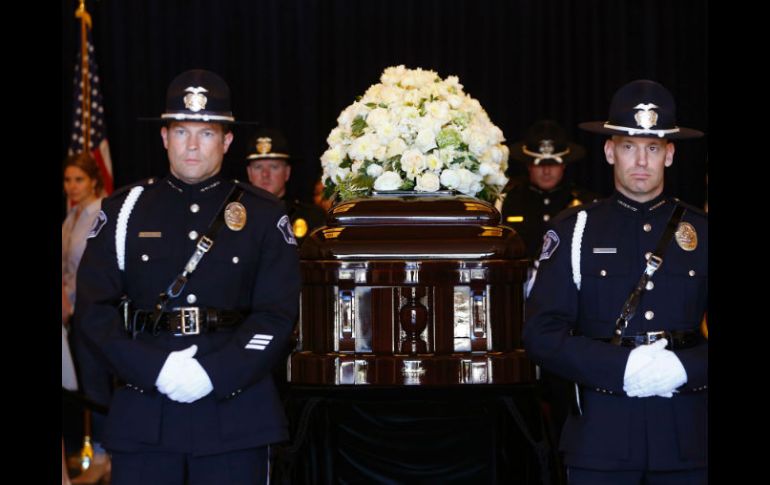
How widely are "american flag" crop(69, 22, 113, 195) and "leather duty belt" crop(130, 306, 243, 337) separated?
12.3ft

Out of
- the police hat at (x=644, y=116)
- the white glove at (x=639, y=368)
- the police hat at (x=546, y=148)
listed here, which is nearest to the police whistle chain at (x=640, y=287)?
the white glove at (x=639, y=368)

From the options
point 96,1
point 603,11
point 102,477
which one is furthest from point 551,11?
point 102,477

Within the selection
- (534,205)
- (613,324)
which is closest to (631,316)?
(613,324)

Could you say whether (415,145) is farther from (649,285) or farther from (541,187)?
(541,187)

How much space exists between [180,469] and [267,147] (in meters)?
2.84

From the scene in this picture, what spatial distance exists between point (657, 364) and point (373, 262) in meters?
0.97

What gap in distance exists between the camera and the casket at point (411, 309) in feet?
10.3

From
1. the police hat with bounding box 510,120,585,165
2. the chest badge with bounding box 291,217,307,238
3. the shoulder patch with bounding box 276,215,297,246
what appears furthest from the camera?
the police hat with bounding box 510,120,585,165

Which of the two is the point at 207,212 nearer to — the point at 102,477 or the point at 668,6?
the point at 102,477

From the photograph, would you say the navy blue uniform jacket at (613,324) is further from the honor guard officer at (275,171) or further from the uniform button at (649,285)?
the honor guard officer at (275,171)

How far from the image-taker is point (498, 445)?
10.7ft

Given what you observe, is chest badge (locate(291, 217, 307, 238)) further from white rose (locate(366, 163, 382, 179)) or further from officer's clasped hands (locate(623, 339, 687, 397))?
officer's clasped hands (locate(623, 339, 687, 397))

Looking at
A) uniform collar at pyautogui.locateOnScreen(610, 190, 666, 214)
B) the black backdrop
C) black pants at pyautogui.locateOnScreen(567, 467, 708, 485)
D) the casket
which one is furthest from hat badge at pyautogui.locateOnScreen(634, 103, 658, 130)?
the black backdrop

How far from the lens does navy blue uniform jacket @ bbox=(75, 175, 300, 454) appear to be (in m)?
2.56
